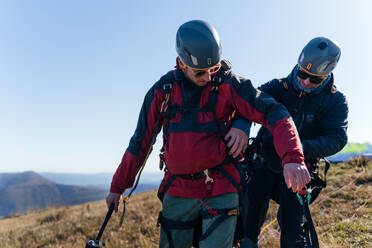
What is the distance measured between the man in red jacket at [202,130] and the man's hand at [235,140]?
0.21 ft

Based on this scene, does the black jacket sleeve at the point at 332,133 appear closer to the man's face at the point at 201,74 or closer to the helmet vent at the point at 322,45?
the helmet vent at the point at 322,45

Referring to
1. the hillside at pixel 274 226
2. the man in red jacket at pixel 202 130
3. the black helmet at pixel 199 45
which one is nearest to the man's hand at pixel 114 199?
the man in red jacket at pixel 202 130

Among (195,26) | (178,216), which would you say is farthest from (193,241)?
(195,26)

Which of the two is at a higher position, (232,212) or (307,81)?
(307,81)

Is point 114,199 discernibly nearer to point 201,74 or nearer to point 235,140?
point 235,140

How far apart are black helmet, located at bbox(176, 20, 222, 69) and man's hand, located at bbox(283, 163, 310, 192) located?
122cm

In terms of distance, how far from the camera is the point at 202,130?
2.70 meters

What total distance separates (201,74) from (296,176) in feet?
4.38

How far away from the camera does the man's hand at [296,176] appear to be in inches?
82.6

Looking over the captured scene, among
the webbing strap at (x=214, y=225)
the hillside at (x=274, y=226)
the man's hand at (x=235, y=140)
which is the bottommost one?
the hillside at (x=274, y=226)

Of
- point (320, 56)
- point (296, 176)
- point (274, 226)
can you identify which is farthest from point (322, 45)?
point (274, 226)

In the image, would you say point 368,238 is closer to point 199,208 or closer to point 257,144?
point 257,144

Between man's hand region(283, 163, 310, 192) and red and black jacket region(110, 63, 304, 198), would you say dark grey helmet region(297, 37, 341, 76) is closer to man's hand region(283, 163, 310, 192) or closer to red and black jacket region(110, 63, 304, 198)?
red and black jacket region(110, 63, 304, 198)

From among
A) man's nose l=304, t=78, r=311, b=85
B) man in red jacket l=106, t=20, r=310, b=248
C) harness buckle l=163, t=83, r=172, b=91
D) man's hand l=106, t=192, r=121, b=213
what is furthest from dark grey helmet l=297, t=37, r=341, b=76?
man's hand l=106, t=192, r=121, b=213
